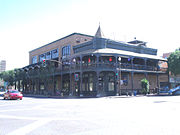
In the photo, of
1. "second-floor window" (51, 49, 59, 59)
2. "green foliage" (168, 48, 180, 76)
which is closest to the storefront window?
"green foliage" (168, 48, 180, 76)

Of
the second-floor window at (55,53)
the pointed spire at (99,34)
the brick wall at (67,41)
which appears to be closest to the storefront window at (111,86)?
the pointed spire at (99,34)

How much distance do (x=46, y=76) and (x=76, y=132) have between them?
3374cm

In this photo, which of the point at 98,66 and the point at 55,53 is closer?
the point at 98,66

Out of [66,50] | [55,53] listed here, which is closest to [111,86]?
[66,50]

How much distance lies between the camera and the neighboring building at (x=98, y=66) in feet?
101

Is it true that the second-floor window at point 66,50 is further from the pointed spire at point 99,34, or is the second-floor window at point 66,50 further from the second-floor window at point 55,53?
the pointed spire at point 99,34

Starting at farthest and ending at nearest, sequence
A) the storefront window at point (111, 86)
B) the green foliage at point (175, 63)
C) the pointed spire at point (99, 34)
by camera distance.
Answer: the green foliage at point (175, 63), the pointed spire at point (99, 34), the storefront window at point (111, 86)

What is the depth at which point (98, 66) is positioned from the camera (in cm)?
2961

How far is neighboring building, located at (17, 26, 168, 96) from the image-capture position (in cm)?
3072

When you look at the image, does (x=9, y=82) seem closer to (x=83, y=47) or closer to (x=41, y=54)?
(x=41, y=54)

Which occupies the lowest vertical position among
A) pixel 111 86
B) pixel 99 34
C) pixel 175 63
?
pixel 111 86

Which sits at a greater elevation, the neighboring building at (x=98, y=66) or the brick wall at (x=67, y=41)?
the brick wall at (x=67, y=41)

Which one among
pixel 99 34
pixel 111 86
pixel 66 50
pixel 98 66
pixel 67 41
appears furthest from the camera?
pixel 66 50

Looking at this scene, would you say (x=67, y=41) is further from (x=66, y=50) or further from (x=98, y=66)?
(x=98, y=66)
